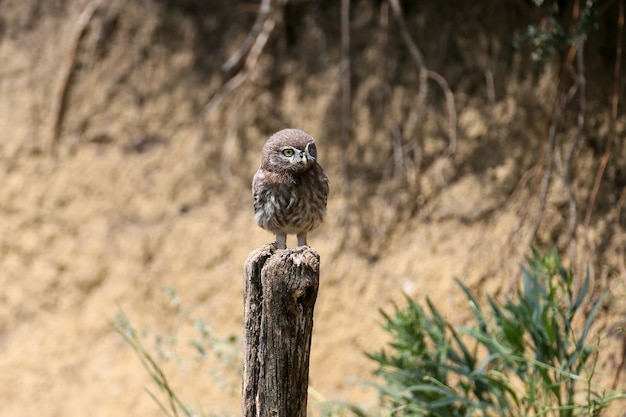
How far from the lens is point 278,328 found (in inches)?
126

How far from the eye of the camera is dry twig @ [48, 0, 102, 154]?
22.0ft

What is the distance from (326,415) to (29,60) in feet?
12.1

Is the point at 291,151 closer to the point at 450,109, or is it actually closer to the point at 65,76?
the point at 450,109

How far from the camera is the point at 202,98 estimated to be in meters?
6.54

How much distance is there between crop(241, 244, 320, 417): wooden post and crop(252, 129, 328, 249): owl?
517 millimetres

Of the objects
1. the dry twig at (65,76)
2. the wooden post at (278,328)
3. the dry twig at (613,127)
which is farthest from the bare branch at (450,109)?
the wooden post at (278,328)

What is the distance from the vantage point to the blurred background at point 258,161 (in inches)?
233

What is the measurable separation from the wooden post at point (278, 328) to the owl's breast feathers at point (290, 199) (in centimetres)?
55

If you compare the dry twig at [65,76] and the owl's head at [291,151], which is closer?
the owl's head at [291,151]

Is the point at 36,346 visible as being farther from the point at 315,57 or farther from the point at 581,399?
the point at 581,399

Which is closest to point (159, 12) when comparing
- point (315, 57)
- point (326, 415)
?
point (315, 57)

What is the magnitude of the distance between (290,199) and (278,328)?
2.66ft

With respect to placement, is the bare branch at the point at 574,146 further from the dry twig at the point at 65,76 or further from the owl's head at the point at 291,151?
the dry twig at the point at 65,76

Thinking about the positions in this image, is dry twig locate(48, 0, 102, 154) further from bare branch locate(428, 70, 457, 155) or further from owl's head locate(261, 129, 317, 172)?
owl's head locate(261, 129, 317, 172)
